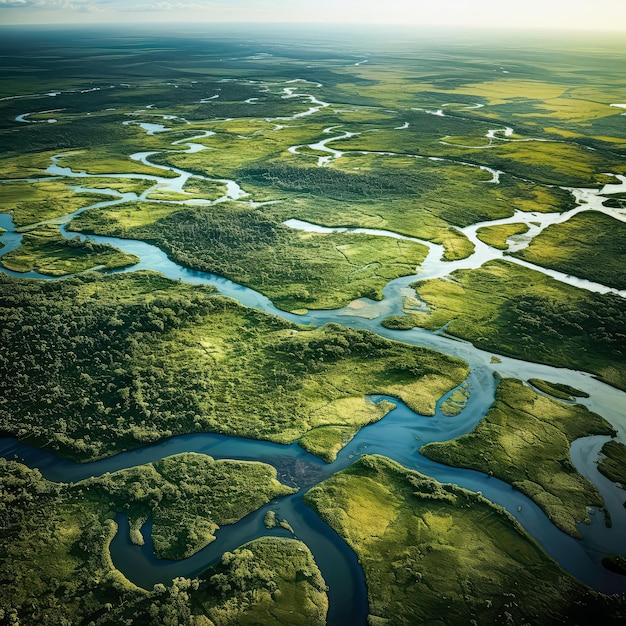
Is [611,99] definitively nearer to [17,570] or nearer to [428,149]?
[428,149]

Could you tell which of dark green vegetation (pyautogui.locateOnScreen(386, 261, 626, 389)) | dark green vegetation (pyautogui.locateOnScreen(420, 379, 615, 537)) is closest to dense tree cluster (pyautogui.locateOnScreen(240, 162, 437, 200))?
dark green vegetation (pyautogui.locateOnScreen(386, 261, 626, 389))

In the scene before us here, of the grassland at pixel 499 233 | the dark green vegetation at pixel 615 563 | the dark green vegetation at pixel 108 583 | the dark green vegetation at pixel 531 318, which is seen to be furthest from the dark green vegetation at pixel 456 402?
the grassland at pixel 499 233

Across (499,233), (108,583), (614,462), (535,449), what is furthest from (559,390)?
(499,233)

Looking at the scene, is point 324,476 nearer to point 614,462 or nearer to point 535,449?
point 535,449

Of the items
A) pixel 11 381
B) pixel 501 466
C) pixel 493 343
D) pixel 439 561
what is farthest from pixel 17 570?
pixel 493 343

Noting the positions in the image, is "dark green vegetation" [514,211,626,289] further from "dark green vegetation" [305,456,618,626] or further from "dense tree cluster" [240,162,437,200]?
"dark green vegetation" [305,456,618,626]
